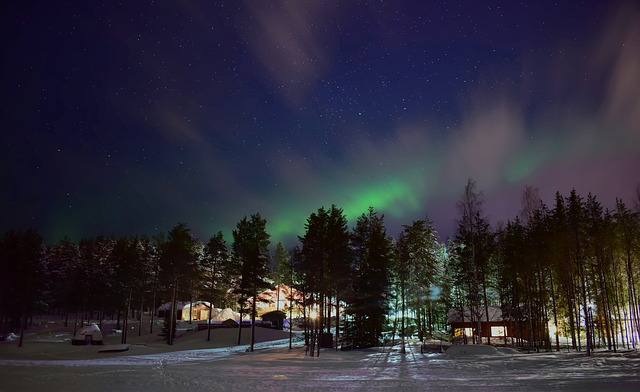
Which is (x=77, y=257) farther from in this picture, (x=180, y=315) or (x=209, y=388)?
(x=209, y=388)

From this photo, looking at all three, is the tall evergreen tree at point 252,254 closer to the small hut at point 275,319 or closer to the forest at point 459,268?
the forest at point 459,268

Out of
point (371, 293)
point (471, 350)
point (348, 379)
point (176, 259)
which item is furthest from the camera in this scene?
point (176, 259)

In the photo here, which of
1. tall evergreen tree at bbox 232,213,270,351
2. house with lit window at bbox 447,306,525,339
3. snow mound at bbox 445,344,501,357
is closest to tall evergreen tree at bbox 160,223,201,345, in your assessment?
tall evergreen tree at bbox 232,213,270,351

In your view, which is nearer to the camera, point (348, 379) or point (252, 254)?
point (348, 379)

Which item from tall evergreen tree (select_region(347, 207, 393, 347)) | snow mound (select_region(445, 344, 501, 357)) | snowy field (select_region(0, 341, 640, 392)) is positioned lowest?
snow mound (select_region(445, 344, 501, 357))

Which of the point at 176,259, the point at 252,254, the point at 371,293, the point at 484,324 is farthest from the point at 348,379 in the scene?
the point at 484,324

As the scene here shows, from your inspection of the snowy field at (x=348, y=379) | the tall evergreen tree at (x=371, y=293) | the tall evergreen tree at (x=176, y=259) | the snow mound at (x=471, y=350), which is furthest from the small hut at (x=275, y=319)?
the snowy field at (x=348, y=379)

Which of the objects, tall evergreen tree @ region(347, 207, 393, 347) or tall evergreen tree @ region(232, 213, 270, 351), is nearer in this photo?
tall evergreen tree @ region(347, 207, 393, 347)

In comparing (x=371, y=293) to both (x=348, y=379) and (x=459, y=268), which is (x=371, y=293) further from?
(x=348, y=379)

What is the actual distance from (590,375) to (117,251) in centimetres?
8261

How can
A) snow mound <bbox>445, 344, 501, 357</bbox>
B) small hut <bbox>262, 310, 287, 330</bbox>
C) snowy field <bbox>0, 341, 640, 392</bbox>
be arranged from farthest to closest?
small hut <bbox>262, 310, 287, 330</bbox> < snow mound <bbox>445, 344, 501, 357</bbox> < snowy field <bbox>0, 341, 640, 392</bbox>

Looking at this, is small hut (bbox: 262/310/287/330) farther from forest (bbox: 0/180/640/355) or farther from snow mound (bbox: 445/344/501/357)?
snow mound (bbox: 445/344/501/357)

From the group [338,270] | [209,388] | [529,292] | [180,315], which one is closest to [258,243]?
[338,270]

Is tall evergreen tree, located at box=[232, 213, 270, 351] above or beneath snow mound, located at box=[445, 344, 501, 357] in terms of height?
above
